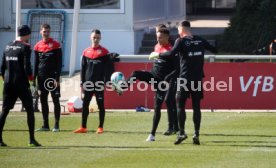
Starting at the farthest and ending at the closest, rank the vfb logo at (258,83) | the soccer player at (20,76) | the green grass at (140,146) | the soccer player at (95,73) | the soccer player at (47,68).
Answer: the vfb logo at (258,83) → the soccer player at (47,68) → the soccer player at (95,73) → the soccer player at (20,76) → the green grass at (140,146)

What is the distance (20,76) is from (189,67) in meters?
2.88

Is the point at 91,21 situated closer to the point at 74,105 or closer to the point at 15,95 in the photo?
the point at 74,105

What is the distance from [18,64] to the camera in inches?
637

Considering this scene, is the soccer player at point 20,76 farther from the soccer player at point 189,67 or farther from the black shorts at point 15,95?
the soccer player at point 189,67

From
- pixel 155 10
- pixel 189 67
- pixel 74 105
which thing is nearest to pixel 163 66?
pixel 189 67

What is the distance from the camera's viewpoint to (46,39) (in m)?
18.9

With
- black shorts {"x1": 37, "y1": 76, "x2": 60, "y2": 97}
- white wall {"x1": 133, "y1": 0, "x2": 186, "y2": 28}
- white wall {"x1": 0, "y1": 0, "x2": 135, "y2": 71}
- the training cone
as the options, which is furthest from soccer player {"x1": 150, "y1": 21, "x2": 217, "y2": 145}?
white wall {"x1": 133, "y1": 0, "x2": 186, "y2": 28}

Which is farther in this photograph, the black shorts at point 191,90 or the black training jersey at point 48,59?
the black training jersey at point 48,59

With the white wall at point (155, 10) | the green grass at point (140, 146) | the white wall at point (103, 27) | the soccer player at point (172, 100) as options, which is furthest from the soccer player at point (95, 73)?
the white wall at point (155, 10)

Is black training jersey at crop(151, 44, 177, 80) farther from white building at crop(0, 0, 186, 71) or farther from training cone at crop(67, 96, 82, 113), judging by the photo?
white building at crop(0, 0, 186, 71)

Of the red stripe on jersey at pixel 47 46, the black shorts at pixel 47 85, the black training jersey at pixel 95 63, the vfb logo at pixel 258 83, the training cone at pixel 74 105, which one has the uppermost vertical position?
the red stripe on jersey at pixel 47 46

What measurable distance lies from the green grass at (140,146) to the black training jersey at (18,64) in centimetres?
114

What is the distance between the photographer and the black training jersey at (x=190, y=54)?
16328 mm

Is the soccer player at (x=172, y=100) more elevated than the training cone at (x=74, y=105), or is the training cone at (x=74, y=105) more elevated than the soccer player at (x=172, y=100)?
the soccer player at (x=172, y=100)
